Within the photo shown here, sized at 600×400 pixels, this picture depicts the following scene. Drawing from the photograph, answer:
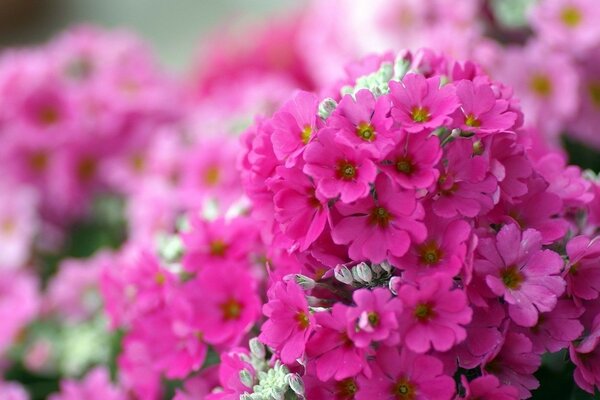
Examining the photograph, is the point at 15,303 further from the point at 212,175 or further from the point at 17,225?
Result: the point at 212,175

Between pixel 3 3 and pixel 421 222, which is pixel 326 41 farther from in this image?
pixel 3 3

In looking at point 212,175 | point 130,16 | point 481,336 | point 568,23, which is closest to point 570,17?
point 568,23

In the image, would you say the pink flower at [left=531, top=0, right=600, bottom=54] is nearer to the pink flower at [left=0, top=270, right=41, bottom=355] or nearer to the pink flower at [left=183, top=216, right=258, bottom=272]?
the pink flower at [left=183, top=216, right=258, bottom=272]

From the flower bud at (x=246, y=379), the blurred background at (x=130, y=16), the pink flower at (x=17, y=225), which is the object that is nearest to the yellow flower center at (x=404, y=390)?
the flower bud at (x=246, y=379)

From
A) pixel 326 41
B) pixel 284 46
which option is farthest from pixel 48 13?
pixel 326 41

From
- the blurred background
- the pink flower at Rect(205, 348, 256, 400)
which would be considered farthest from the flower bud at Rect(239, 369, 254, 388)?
the blurred background

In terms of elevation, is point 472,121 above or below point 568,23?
above

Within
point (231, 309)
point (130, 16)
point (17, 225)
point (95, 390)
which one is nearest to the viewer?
point (231, 309)
